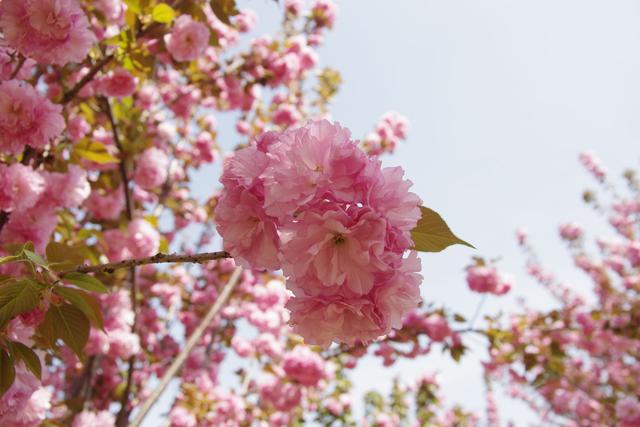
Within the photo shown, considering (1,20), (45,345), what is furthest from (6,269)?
(1,20)

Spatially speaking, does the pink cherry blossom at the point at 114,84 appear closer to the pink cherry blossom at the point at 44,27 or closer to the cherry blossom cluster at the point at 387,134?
the pink cherry blossom at the point at 44,27

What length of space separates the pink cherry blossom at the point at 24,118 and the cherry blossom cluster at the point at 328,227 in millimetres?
1104

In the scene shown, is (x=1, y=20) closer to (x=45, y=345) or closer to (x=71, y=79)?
(x=45, y=345)

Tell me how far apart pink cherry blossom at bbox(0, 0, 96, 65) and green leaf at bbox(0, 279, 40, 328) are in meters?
0.96

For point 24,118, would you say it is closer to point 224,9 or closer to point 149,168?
point 224,9

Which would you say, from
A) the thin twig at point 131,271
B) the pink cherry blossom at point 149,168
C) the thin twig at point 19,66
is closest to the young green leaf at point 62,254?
the thin twig at point 19,66

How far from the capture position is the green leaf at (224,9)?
2076 millimetres

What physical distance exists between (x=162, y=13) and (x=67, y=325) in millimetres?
1474

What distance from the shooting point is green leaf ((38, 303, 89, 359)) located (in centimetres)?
119

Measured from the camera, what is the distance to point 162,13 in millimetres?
2111

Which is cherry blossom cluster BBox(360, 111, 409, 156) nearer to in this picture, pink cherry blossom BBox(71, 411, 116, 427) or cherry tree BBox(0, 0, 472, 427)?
cherry tree BBox(0, 0, 472, 427)

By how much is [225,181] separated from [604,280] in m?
9.10

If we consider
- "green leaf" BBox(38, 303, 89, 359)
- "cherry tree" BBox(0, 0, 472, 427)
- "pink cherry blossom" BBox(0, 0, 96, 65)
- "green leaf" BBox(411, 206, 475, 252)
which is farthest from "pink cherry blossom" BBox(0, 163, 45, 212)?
"green leaf" BBox(411, 206, 475, 252)

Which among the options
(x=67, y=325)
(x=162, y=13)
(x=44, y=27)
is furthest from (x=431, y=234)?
(x=162, y=13)
